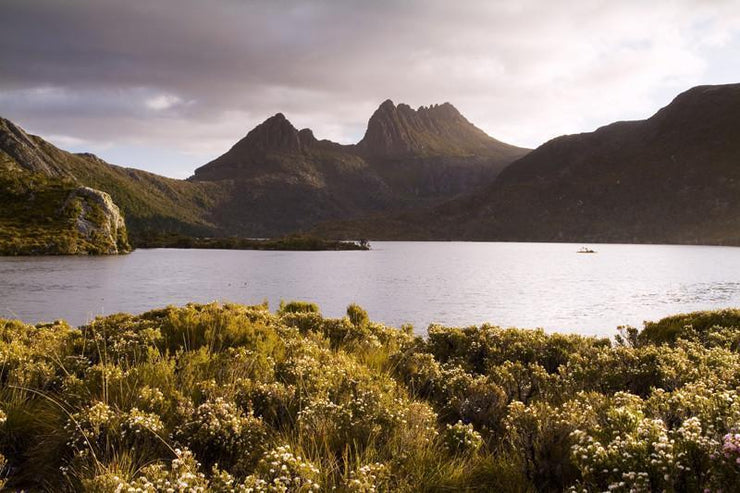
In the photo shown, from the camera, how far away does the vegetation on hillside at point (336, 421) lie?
4988 millimetres

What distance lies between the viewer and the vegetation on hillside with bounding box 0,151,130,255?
9750cm

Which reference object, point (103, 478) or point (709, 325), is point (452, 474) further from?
point (709, 325)

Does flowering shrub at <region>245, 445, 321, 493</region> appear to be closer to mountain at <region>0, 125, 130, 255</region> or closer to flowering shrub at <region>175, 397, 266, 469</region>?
flowering shrub at <region>175, 397, 266, 469</region>

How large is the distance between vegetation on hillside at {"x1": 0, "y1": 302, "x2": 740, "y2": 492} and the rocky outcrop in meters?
110

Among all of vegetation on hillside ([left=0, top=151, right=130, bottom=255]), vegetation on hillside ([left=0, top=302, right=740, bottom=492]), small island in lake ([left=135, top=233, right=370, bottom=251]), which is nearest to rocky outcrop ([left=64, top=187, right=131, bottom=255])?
vegetation on hillside ([left=0, top=151, right=130, bottom=255])

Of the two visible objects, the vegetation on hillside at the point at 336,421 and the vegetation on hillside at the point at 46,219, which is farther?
the vegetation on hillside at the point at 46,219

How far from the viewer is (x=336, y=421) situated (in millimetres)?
7152

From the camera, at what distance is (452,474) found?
19.5 feet

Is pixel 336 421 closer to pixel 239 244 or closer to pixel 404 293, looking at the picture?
pixel 404 293

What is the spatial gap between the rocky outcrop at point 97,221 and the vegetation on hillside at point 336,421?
110122 millimetres

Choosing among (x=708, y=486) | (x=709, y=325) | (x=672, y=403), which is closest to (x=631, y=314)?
(x=709, y=325)

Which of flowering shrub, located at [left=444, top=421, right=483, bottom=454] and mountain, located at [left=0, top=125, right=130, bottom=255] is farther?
mountain, located at [left=0, top=125, right=130, bottom=255]

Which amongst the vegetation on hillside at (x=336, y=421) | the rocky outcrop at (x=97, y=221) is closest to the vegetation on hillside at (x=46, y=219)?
the rocky outcrop at (x=97, y=221)

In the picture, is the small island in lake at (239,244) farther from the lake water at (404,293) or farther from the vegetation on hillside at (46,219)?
the lake water at (404,293)
